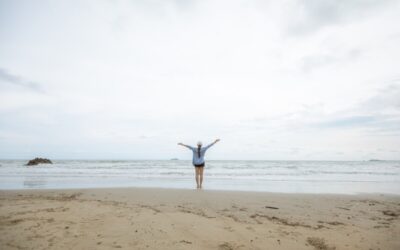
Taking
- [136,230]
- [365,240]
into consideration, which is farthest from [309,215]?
Answer: [136,230]

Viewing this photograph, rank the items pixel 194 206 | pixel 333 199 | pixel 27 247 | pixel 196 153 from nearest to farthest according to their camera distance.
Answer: pixel 27 247, pixel 194 206, pixel 333 199, pixel 196 153

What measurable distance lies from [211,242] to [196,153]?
8.23 metres

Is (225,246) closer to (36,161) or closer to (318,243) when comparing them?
(318,243)

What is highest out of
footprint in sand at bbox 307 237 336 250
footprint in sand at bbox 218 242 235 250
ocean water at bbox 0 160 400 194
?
footprint in sand at bbox 218 242 235 250

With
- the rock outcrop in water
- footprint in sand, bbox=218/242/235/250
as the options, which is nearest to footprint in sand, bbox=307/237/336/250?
footprint in sand, bbox=218/242/235/250

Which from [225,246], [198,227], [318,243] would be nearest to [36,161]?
[198,227]

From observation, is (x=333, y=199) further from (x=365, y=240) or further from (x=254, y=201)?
(x=365, y=240)

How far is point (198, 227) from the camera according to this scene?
514 centimetres

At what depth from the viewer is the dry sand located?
4.36m

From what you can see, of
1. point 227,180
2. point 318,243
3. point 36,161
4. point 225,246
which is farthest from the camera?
point 36,161

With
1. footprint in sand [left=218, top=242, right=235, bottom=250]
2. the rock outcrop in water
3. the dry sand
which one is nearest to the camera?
footprint in sand [left=218, top=242, right=235, bottom=250]

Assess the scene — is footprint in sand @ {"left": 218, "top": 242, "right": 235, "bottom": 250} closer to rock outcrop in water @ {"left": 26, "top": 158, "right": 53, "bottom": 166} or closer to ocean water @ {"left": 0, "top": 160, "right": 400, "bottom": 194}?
ocean water @ {"left": 0, "top": 160, "right": 400, "bottom": 194}

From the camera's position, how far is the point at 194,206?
7.56 metres

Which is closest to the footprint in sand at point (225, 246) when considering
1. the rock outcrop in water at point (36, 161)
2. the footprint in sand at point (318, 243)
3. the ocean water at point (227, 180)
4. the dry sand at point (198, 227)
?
the dry sand at point (198, 227)
